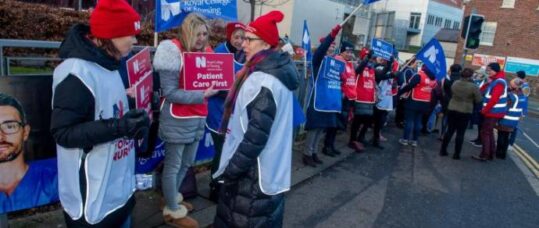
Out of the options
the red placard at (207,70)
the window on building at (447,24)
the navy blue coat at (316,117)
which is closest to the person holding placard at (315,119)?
the navy blue coat at (316,117)

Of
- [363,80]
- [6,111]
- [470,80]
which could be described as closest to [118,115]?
[6,111]

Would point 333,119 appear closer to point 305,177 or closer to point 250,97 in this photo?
point 305,177

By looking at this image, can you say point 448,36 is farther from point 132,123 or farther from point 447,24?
point 132,123

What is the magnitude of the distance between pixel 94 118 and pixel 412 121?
25.7 feet

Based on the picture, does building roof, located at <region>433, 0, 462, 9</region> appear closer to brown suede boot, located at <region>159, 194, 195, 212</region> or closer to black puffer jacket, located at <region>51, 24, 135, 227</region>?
brown suede boot, located at <region>159, 194, 195, 212</region>

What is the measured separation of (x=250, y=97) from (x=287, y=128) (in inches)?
13.6

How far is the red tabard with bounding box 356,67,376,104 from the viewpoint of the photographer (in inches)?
291

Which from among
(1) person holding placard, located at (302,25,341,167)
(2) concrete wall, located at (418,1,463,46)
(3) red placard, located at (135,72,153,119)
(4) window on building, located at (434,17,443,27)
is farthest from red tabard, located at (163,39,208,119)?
(4) window on building, located at (434,17,443,27)

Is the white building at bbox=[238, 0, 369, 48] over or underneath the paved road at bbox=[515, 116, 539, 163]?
over

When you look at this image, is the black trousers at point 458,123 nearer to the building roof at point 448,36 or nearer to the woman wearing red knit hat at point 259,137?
the woman wearing red knit hat at point 259,137

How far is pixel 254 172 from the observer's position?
8.39 ft

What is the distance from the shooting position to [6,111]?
2.35 metres

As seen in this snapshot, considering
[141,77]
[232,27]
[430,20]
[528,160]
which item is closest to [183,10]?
[232,27]

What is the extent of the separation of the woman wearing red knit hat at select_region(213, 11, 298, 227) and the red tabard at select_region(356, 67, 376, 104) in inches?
197
